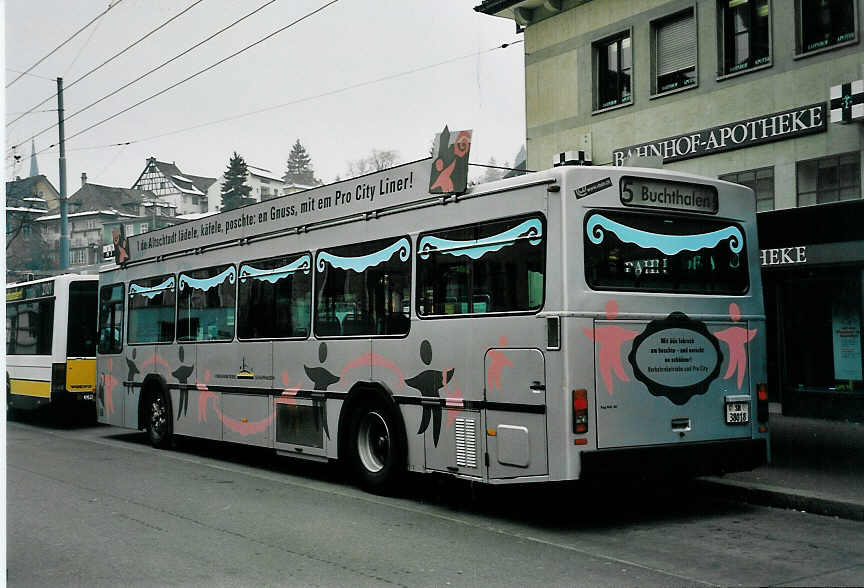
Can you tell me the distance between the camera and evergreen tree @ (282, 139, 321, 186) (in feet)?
403

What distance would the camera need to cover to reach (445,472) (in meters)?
9.16

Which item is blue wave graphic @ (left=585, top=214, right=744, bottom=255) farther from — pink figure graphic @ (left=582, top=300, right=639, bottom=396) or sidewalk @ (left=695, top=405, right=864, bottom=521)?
sidewalk @ (left=695, top=405, right=864, bottom=521)

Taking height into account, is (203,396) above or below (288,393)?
below

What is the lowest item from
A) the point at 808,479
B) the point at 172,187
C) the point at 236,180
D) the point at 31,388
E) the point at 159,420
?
the point at 808,479

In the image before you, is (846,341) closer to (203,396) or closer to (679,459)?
(679,459)

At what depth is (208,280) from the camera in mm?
13836

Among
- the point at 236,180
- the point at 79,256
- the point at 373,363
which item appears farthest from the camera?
the point at 79,256

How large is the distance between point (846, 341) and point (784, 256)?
5.79 feet

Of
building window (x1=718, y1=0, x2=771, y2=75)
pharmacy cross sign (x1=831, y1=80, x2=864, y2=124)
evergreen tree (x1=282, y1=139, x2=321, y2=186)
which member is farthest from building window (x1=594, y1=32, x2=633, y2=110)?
evergreen tree (x1=282, y1=139, x2=321, y2=186)

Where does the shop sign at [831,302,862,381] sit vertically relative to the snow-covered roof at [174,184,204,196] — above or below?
below

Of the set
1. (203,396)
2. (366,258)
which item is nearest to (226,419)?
(203,396)

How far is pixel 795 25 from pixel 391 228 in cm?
964

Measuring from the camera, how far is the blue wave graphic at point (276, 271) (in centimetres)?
1161

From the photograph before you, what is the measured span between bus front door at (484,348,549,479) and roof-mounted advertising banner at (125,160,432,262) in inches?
85.6
